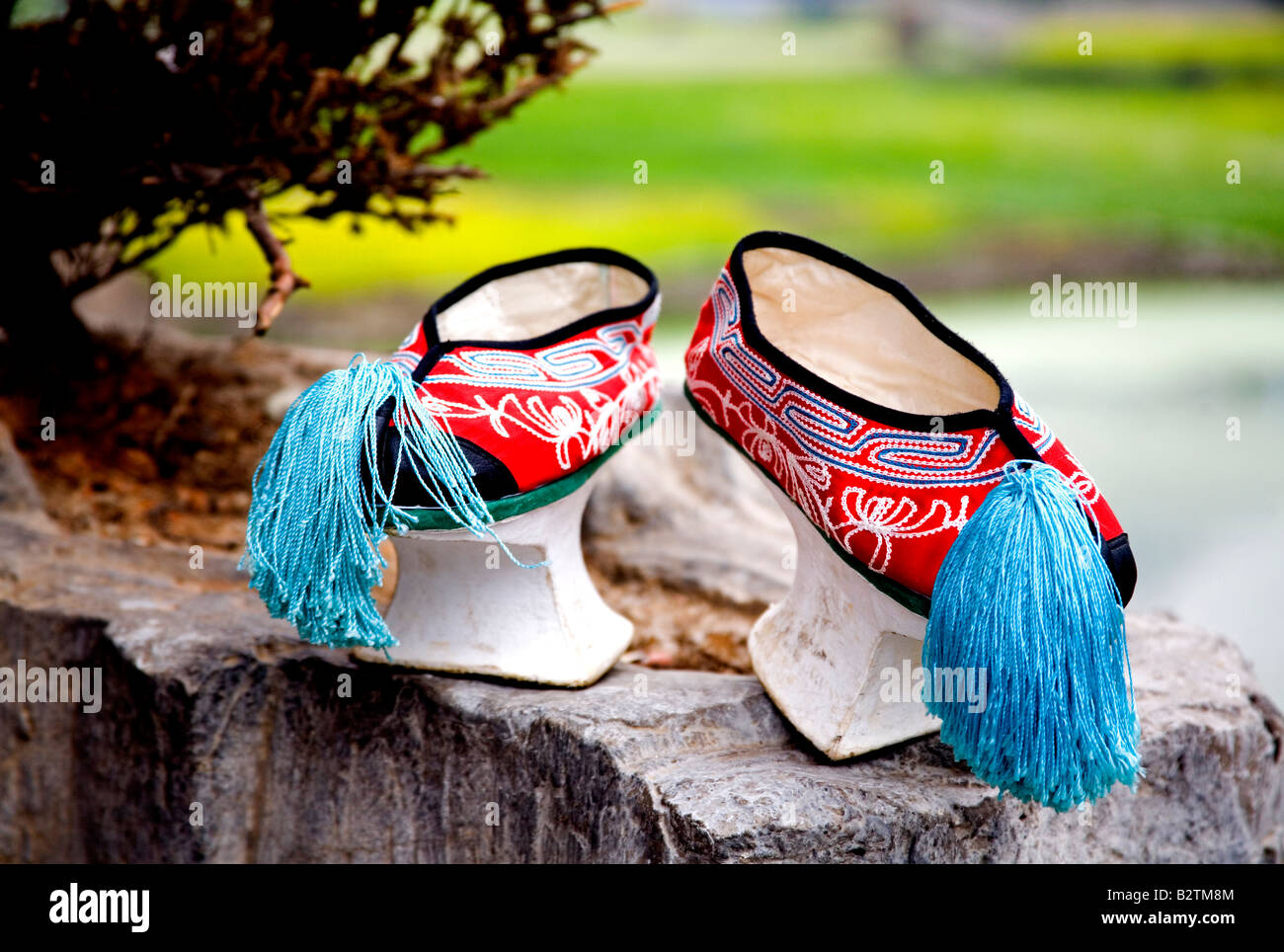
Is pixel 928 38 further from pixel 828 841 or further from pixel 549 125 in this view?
pixel 828 841

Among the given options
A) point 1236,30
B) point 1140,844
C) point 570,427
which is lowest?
point 1140,844

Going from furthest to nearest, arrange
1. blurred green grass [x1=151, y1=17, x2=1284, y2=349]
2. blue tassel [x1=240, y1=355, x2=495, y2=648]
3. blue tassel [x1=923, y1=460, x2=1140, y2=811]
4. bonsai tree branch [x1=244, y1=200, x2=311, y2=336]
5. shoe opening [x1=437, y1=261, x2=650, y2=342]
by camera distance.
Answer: blurred green grass [x1=151, y1=17, x2=1284, y2=349] → bonsai tree branch [x1=244, y1=200, x2=311, y2=336] → shoe opening [x1=437, y1=261, x2=650, y2=342] → blue tassel [x1=240, y1=355, x2=495, y2=648] → blue tassel [x1=923, y1=460, x2=1140, y2=811]

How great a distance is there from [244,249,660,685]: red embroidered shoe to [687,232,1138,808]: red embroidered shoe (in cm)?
14

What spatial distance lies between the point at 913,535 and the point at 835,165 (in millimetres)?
2994

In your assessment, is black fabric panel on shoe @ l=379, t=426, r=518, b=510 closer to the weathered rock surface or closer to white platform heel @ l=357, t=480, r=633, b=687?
white platform heel @ l=357, t=480, r=633, b=687

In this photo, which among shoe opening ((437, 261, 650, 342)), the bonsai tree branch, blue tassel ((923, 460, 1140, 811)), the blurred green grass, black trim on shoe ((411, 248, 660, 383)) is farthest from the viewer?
the blurred green grass

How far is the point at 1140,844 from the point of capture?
124 cm

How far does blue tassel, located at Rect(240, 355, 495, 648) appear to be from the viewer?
1.05 m

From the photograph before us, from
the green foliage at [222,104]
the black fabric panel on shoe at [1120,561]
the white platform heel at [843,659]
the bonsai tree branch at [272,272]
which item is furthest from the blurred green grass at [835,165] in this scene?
the black fabric panel on shoe at [1120,561]

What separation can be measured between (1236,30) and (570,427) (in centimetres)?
345

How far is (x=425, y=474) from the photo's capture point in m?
1.07

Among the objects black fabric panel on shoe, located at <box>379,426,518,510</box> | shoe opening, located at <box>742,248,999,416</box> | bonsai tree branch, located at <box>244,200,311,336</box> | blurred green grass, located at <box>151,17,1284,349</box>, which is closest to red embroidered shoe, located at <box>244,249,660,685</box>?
black fabric panel on shoe, located at <box>379,426,518,510</box>

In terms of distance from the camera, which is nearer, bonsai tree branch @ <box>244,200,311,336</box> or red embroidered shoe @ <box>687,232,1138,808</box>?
red embroidered shoe @ <box>687,232,1138,808</box>
